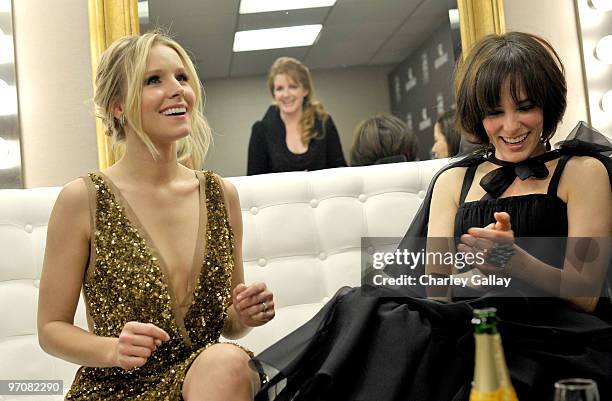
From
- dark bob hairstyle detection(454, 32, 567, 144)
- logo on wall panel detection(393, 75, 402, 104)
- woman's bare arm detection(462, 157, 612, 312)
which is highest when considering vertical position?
logo on wall panel detection(393, 75, 402, 104)

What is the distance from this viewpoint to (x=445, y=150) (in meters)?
3.02

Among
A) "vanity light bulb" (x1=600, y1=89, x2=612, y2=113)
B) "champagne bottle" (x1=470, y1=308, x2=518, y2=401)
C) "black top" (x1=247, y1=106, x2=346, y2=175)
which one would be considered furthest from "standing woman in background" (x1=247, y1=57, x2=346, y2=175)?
"champagne bottle" (x1=470, y1=308, x2=518, y2=401)

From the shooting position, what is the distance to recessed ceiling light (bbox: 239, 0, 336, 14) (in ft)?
10.3

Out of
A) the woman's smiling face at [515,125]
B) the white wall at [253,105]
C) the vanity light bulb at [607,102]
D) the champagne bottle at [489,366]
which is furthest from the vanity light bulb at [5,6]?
the champagne bottle at [489,366]

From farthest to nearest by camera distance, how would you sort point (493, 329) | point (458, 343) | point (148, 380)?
point (148, 380)
point (458, 343)
point (493, 329)

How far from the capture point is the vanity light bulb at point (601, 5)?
3.29m

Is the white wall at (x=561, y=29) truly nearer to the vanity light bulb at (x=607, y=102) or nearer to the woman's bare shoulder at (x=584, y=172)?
the vanity light bulb at (x=607, y=102)

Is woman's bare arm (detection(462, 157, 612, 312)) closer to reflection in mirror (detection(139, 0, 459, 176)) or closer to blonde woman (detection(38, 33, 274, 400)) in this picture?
blonde woman (detection(38, 33, 274, 400))

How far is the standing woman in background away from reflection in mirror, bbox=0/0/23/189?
912 mm

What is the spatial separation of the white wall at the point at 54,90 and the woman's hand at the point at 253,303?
1667 millimetres

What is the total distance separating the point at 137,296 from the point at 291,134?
5.07 feet

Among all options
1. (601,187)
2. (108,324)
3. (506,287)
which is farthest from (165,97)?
(601,187)

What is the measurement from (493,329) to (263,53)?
239 cm

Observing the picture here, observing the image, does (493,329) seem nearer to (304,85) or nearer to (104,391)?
(104,391)
